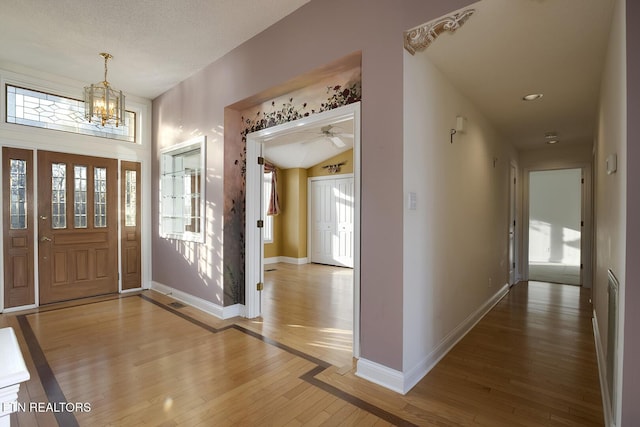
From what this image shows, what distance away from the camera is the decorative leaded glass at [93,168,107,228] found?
4.59 meters

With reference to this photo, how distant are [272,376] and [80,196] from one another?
3930mm

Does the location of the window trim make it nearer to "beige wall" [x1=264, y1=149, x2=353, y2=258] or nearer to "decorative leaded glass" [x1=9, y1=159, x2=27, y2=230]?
"decorative leaded glass" [x1=9, y1=159, x2=27, y2=230]

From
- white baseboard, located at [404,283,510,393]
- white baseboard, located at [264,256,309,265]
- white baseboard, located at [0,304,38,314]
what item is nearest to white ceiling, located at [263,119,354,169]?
white baseboard, located at [264,256,309,265]

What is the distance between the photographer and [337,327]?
3400 millimetres

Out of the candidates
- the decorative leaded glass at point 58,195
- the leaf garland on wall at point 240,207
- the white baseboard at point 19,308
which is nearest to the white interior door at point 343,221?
the leaf garland on wall at point 240,207

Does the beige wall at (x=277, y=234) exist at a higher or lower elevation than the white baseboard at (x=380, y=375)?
higher

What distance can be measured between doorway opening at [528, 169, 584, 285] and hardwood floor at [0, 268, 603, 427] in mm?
5963

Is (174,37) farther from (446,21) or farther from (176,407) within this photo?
(176,407)

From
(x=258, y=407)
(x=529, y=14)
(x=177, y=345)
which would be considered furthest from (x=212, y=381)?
(x=529, y=14)

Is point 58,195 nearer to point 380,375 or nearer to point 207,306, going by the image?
point 207,306

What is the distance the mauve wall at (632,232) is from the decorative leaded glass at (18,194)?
575 cm

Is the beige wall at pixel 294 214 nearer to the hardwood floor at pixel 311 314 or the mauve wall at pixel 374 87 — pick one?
the hardwood floor at pixel 311 314

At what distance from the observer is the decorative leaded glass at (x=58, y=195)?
167 inches

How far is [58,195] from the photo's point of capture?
14.1 ft
